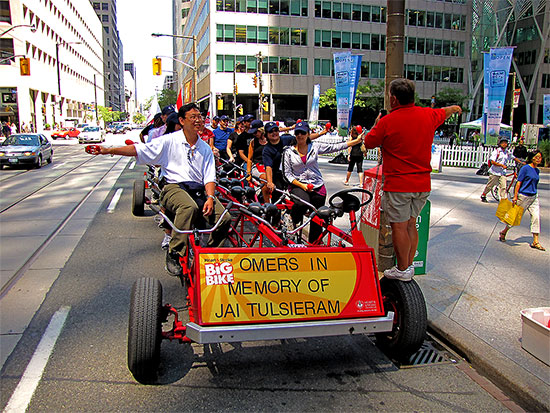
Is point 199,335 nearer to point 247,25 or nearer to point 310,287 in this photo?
point 310,287

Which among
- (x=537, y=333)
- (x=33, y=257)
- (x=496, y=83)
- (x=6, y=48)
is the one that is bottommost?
(x=33, y=257)

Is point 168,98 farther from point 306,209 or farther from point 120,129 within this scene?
point 306,209

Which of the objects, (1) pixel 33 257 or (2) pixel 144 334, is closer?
(2) pixel 144 334

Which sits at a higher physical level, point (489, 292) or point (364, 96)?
point (364, 96)

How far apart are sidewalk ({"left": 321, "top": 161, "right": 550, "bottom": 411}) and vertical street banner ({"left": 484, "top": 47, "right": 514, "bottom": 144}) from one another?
523 inches

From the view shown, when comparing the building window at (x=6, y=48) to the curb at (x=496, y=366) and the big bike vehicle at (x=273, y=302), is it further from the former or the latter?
the curb at (x=496, y=366)

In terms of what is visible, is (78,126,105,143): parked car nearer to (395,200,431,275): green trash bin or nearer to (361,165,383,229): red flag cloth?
(361,165,383,229): red flag cloth

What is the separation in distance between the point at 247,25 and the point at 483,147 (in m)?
43.1

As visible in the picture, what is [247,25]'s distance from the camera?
5922 cm

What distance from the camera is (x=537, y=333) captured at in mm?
3971

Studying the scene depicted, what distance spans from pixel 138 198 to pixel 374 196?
5.14 metres

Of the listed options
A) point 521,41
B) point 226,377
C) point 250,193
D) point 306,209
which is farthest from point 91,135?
point 521,41

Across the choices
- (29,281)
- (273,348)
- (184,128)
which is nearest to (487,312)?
(273,348)

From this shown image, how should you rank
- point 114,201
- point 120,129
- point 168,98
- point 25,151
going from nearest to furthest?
point 114,201, point 25,151, point 120,129, point 168,98
